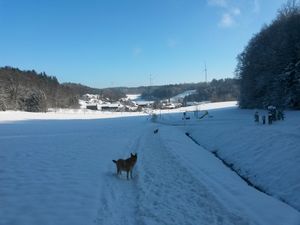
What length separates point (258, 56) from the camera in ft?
218

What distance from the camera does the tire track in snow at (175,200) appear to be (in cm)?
1081

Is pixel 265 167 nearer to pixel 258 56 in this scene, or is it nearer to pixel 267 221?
pixel 267 221

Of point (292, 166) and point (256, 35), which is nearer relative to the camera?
point (292, 166)

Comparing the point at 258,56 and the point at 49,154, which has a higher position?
the point at 258,56

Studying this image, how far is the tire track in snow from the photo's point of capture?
35.5 ft

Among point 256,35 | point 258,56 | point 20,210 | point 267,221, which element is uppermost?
A: point 256,35

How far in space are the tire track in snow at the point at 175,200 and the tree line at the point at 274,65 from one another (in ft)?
139

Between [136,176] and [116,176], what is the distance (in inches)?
37.3

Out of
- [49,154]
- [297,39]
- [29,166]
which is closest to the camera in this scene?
[29,166]

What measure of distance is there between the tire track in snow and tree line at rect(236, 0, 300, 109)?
42303 millimetres

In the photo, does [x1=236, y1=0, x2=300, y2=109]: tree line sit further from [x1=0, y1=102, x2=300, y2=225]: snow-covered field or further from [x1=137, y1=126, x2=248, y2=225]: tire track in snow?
[x1=137, y1=126, x2=248, y2=225]: tire track in snow

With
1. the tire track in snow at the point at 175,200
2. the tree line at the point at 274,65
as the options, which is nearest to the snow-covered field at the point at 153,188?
the tire track in snow at the point at 175,200

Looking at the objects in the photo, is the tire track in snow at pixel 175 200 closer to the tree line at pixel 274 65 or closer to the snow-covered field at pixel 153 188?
the snow-covered field at pixel 153 188

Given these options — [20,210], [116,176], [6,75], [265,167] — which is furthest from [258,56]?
[6,75]
